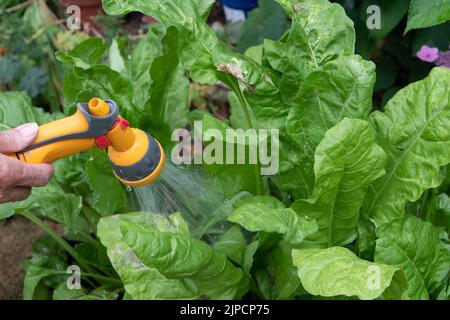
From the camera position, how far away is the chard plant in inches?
47.1

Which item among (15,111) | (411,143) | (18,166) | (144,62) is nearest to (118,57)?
(144,62)

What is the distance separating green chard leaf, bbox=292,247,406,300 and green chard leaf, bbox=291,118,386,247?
11cm

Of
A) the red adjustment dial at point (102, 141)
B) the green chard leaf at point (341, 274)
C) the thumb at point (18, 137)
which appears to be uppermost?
the thumb at point (18, 137)

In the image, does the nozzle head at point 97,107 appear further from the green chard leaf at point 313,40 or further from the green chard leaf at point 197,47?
the green chard leaf at point 313,40

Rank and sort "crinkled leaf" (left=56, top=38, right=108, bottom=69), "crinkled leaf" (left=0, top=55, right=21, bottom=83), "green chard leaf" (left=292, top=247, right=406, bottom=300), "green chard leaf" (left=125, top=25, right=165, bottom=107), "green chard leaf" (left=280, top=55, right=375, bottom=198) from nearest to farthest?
1. "green chard leaf" (left=292, top=247, right=406, bottom=300)
2. "green chard leaf" (left=280, top=55, right=375, bottom=198)
3. "crinkled leaf" (left=56, top=38, right=108, bottom=69)
4. "green chard leaf" (left=125, top=25, right=165, bottom=107)
5. "crinkled leaf" (left=0, top=55, right=21, bottom=83)

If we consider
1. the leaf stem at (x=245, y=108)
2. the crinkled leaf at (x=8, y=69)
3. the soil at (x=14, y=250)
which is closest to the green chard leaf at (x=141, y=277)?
the leaf stem at (x=245, y=108)

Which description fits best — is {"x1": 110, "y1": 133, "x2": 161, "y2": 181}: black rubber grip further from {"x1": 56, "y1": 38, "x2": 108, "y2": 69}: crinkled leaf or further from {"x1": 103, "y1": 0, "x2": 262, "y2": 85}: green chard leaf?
{"x1": 56, "y1": 38, "x2": 108, "y2": 69}: crinkled leaf

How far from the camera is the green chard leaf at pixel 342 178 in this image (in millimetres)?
1170

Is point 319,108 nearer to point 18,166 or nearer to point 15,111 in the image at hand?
point 18,166

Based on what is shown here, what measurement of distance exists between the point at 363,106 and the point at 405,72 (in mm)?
840

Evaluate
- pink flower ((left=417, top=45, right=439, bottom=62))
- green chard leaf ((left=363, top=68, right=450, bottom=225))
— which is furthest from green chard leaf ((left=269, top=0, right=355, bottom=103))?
pink flower ((left=417, top=45, right=439, bottom=62))

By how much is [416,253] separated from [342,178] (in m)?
0.20

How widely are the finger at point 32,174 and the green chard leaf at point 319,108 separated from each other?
0.47 meters
